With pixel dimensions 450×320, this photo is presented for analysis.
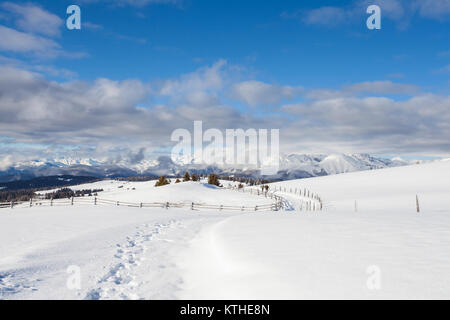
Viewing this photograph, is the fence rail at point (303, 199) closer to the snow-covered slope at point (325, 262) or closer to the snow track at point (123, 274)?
the snow-covered slope at point (325, 262)

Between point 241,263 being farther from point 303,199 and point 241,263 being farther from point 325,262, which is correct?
point 303,199

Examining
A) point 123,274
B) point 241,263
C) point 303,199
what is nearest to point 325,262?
point 241,263

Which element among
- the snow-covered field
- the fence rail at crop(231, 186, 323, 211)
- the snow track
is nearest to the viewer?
the snow-covered field

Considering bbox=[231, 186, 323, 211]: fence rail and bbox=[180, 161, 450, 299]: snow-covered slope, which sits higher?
bbox=[180, 161, 450, 299]: snow-covered slope

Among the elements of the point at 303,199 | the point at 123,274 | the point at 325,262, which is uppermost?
the point at 325,262

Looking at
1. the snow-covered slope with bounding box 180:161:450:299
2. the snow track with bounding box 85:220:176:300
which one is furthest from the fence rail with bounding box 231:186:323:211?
the snow track with bounding box 85:220:176:300

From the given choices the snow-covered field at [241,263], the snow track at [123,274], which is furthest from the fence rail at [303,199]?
the snow track at [123,274]

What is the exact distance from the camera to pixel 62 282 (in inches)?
384

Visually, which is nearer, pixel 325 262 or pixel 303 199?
pixel 325 262

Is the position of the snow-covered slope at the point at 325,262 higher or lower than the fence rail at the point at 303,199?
higher

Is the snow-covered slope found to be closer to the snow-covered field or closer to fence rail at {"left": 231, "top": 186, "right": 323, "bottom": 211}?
the snow-covered field
